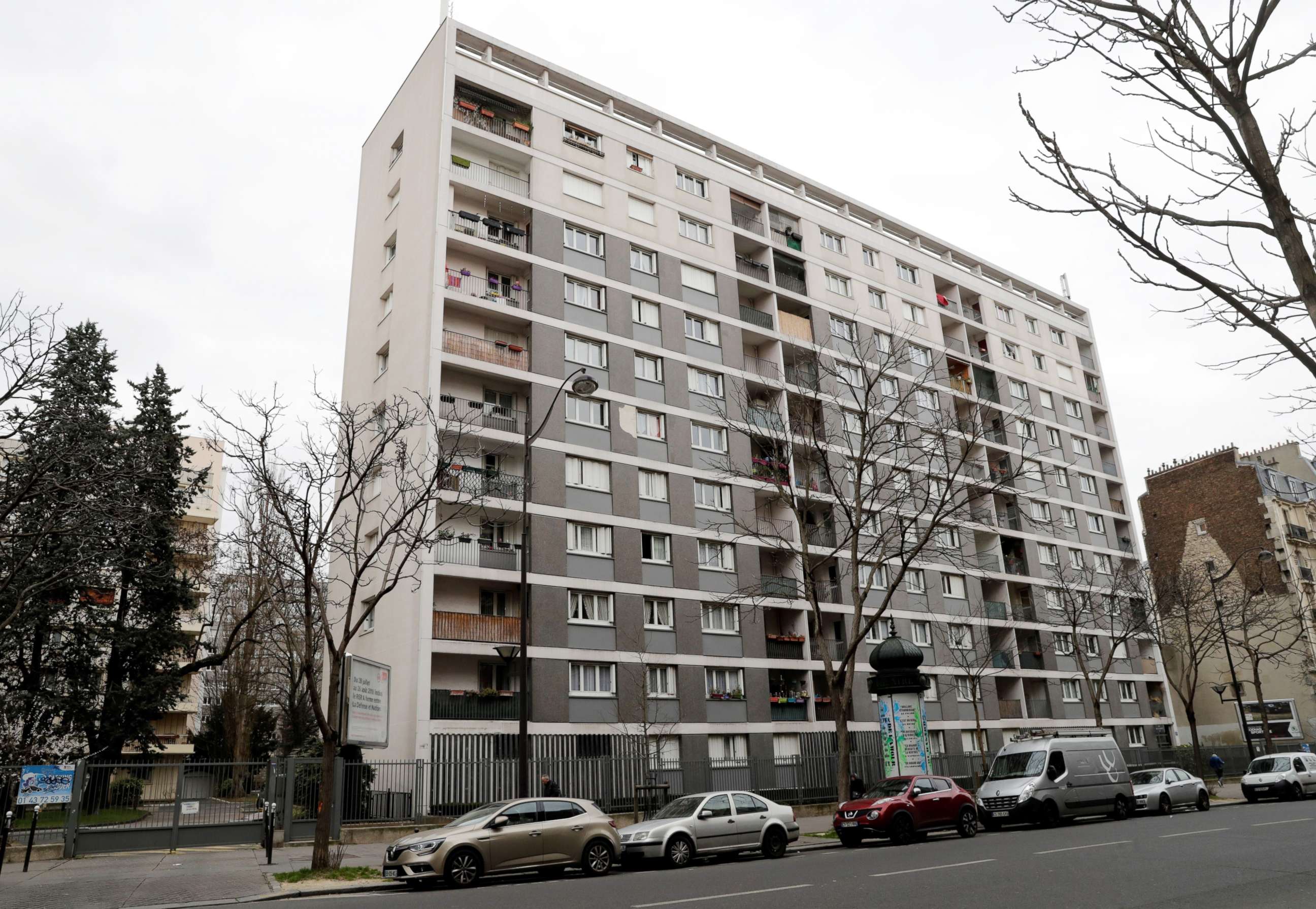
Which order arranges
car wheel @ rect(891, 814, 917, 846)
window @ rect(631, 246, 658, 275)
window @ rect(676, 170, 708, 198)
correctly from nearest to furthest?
1. car wheel @ rect(891, 814, 917, 846)
2. window @ rect(631, 246, 658, 275)
3. window @ rect(676, 170, 708, 198)

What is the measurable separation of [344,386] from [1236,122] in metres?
34.2

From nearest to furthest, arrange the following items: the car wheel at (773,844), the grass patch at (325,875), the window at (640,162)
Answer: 1. the grass patch at (325,875)
2. the car wheel at (773,844)
3. the window at (640,162)

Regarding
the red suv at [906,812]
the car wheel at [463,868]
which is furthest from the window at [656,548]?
the car wheel at [463,868]

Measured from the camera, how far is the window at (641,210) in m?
37.8

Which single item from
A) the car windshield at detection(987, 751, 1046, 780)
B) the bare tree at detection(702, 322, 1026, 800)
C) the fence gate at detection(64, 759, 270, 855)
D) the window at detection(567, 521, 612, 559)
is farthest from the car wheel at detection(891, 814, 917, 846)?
the window at detection(567, 521, 612, 559)

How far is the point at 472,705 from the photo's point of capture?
27781mm

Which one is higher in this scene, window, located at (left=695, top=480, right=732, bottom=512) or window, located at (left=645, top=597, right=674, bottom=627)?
window, located at (left=695, top=480, right=732, bottom=512)

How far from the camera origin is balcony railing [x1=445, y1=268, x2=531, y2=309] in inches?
1254

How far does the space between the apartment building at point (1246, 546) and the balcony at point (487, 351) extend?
39.9m

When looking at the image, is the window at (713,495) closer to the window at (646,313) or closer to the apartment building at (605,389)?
the apartment building at (605,389)

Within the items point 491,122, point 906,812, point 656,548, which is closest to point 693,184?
point 491,122

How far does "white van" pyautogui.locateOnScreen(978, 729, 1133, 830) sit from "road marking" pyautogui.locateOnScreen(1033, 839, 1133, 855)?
4488 mm

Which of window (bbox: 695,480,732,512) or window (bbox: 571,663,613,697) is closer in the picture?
window (bbox: 571,663,613,697)

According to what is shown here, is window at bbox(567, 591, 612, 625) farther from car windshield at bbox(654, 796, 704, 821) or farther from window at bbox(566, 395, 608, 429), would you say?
car windshield at bbox(654, 796, 704, 821)
